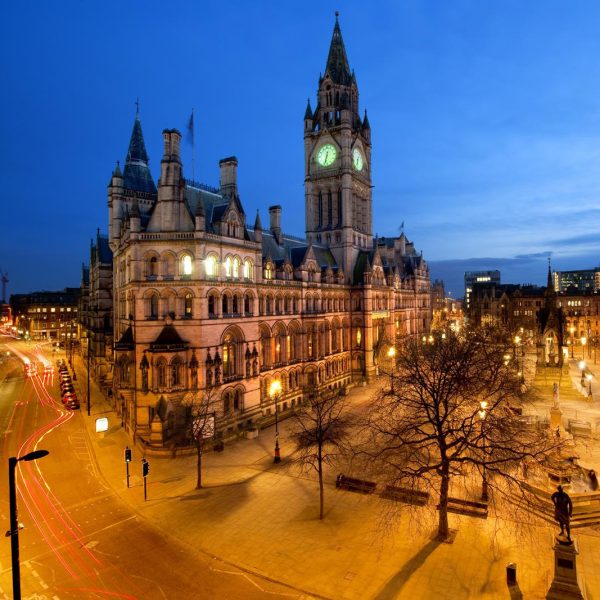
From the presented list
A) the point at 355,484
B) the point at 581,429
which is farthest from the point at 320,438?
the point at 581,429

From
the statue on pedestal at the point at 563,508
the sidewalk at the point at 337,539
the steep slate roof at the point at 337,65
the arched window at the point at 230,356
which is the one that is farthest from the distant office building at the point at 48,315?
the statue on pedestal at the point at 563,508

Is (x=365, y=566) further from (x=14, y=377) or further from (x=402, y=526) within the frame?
(x=14, y=377)

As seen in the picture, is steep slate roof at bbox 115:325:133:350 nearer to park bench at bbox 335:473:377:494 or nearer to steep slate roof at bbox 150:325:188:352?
steep slate roof at bbox 150:325:188:352

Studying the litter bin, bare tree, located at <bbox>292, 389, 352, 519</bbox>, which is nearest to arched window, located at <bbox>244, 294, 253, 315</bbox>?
bare tree, located at <bbox>292, 389, 352, 519</bbox>

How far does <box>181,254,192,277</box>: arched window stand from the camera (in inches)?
1535

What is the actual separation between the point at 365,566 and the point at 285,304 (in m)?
35.0

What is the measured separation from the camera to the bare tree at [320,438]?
86.9 feet

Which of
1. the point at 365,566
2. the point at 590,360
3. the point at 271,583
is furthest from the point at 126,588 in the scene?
the point at 590,360

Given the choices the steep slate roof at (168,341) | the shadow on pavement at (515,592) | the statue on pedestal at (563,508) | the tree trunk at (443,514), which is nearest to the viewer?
the statue on pedestal at (563,508)

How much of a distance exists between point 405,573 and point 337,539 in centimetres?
410

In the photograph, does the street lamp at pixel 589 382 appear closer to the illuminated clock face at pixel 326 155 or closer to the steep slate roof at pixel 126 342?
the illuminated clock face at pixel 326 155

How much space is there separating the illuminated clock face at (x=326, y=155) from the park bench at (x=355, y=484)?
53.1 metres

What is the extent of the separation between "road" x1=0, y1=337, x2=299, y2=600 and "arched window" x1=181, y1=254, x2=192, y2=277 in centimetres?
1738

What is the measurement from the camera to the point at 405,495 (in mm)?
25406
